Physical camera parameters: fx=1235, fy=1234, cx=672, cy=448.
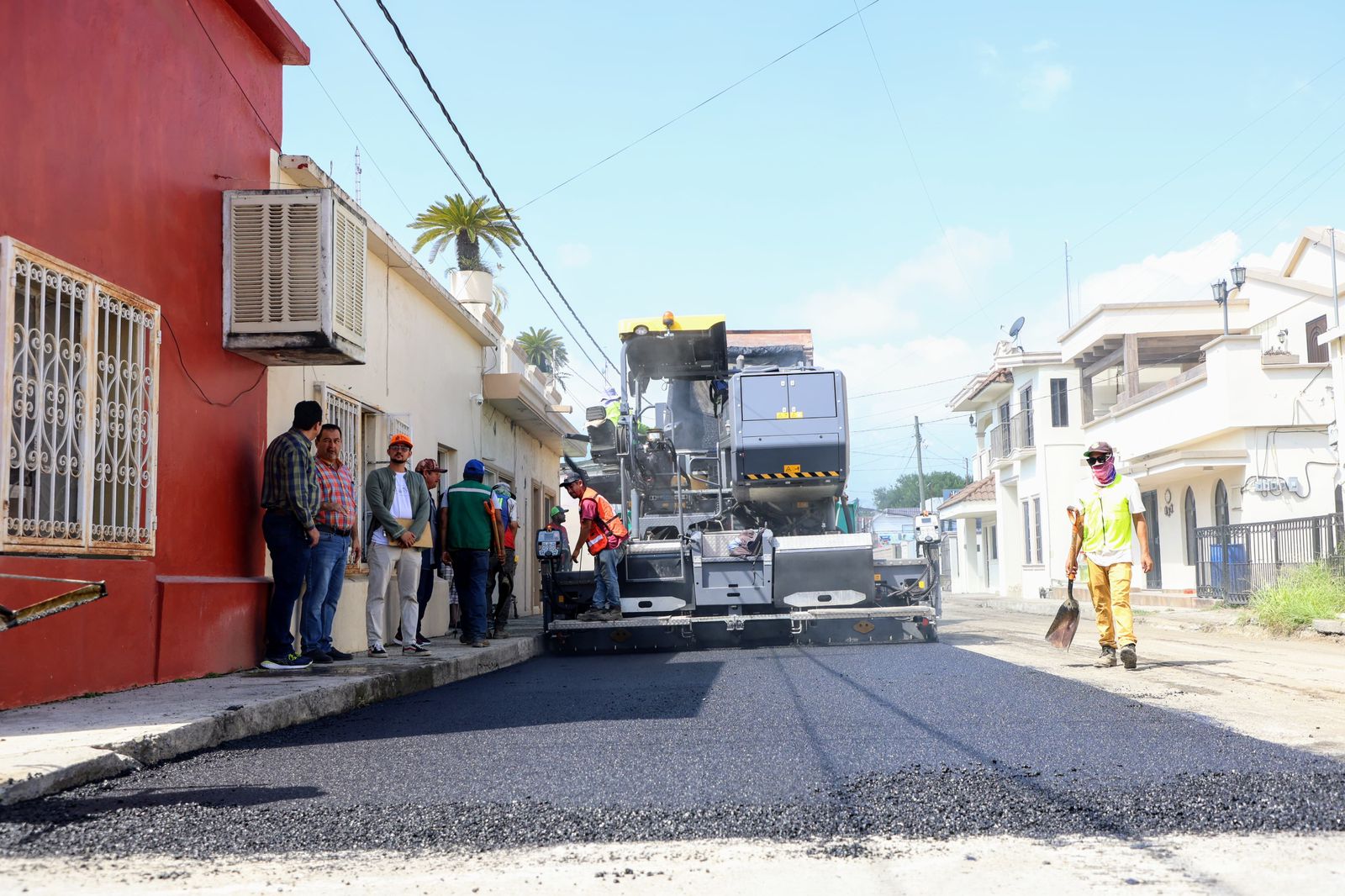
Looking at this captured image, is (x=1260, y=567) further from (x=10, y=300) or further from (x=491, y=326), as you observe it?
(x=10, y=300)

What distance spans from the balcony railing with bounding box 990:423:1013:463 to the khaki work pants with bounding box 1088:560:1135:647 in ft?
88.7

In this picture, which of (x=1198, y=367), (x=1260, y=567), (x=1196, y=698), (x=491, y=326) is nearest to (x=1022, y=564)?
(x=1198, y=367)

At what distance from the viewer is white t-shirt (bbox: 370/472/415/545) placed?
9852 millimetres

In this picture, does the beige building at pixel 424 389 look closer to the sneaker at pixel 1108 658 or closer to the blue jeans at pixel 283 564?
the blue jeans at pixel 283 564

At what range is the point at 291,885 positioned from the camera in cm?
312

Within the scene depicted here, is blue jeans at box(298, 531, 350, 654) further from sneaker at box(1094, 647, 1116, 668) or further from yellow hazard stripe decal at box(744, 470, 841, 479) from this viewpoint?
sneaker at box(1094, 647, 1116, 668)

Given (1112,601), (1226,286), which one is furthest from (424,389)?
(1226,286)

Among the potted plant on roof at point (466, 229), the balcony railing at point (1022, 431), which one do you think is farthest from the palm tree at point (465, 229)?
the balcony railing at point (1022, 431)

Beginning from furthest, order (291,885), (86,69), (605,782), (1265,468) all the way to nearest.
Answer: (1265,468) < (86,69) < (605,782) < (291,885)

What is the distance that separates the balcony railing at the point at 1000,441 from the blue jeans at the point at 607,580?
25719mm

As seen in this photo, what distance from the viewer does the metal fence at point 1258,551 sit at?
16672mm

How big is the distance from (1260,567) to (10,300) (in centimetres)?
1794

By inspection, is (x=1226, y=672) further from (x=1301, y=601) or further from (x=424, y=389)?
(x=424, y=389)

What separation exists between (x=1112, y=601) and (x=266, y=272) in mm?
6445
